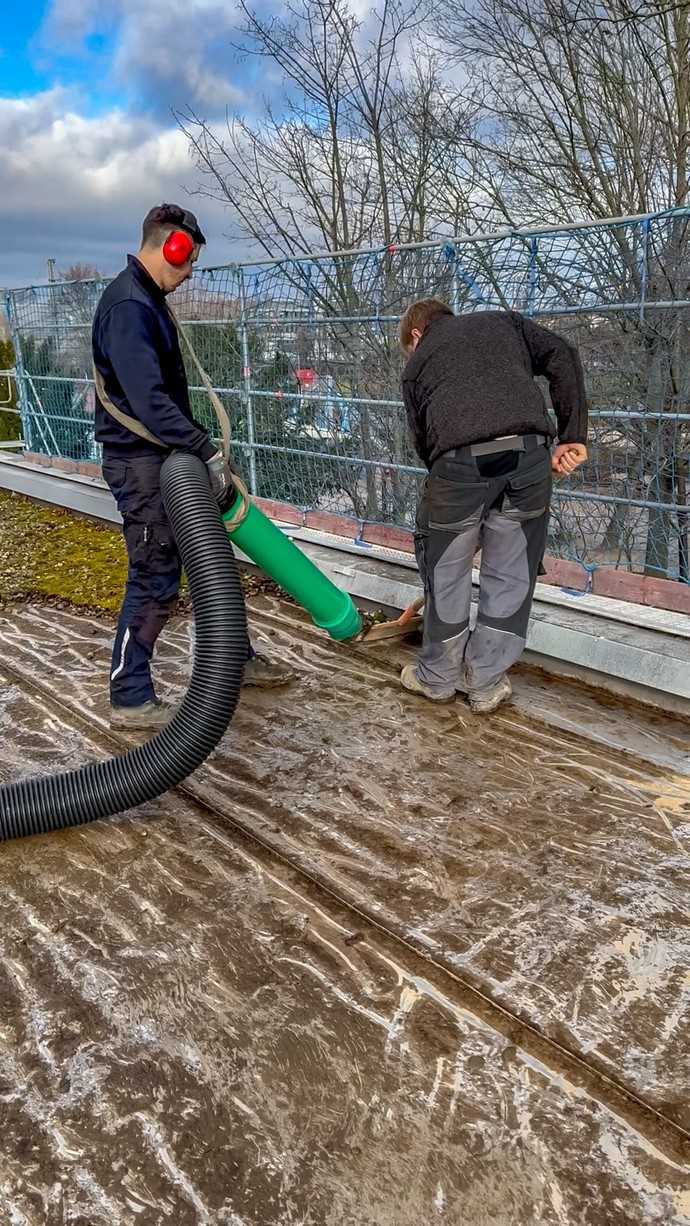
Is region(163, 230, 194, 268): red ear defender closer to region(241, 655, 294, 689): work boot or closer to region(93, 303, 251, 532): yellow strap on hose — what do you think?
region(93, 303, 251, 532): yellow strap on hose

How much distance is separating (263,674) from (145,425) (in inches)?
50.7

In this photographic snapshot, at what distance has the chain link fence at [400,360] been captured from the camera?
12.3 ft

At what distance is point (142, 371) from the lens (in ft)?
10.0

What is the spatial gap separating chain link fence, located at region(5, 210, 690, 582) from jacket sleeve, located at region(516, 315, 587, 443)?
1.30 ft

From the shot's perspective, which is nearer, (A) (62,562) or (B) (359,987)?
(B) (359,987)

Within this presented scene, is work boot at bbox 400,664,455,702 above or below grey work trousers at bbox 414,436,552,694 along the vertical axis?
below

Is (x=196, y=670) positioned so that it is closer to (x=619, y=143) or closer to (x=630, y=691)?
(x=630, y=691)

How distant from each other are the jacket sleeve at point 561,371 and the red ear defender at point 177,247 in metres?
1.23

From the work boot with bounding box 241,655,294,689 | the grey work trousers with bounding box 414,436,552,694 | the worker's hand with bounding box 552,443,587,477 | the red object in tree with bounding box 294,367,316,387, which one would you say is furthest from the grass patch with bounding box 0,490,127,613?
the worker's hand with bounding box 552,443,587,477

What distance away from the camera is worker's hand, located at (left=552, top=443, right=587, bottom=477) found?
11.2 feet

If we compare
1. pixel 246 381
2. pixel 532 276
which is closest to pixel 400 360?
pixel 532 276

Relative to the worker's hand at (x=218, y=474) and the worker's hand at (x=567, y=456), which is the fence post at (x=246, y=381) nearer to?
the worker's hand at (x=218, y=474)

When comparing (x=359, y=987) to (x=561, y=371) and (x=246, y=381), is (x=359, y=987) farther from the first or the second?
(x=246, y=381)

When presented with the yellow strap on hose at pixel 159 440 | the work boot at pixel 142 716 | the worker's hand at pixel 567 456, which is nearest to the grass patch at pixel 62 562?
the work boot at pixel 142 716
